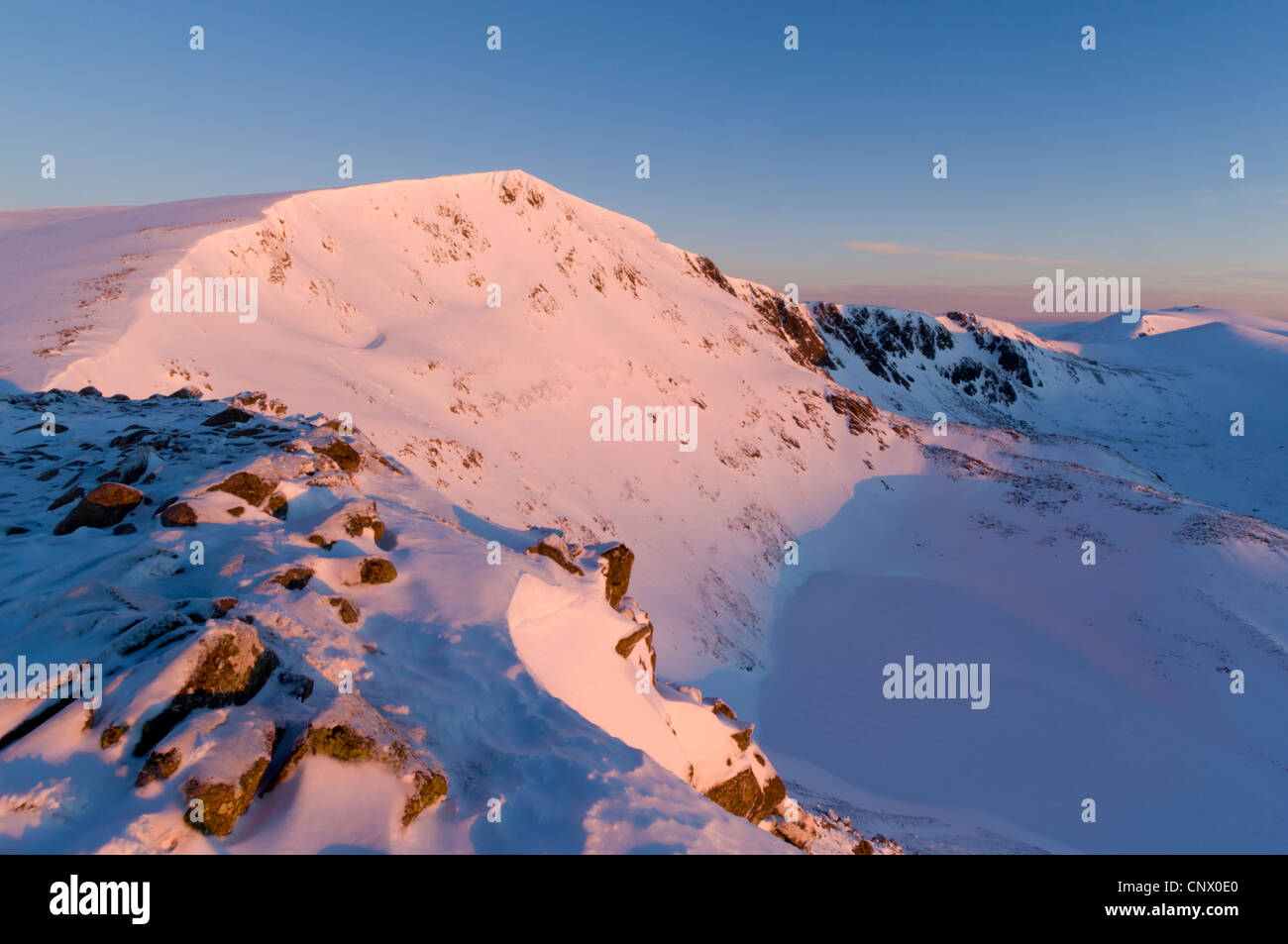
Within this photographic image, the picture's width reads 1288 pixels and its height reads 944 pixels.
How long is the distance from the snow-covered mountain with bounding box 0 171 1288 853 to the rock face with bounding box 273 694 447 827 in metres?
0.03

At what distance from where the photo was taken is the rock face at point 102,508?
9.12 meters

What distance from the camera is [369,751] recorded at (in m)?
5.63

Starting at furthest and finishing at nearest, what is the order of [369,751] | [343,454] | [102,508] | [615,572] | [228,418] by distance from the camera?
[228,418] < [343,454] < [615,572] < [102,508] < [369,751]

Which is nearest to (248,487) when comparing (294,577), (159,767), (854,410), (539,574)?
(294,577)

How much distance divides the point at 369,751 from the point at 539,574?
210 inches

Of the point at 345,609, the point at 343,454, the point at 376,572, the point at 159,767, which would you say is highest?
the point at 343,454

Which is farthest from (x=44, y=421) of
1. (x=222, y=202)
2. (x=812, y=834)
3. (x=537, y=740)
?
(x=222, y=202)

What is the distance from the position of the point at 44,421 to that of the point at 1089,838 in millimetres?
31690

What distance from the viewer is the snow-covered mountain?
18.9ft

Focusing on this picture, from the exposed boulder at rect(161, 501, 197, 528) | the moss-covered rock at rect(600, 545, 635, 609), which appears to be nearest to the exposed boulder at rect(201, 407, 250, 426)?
the exposed boulder at rect(161, 501, 197, 528)

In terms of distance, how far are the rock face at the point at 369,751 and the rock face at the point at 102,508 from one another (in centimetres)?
631

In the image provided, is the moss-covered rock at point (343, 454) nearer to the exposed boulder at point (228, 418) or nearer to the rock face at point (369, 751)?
the exposed boulder at point (228, 418)

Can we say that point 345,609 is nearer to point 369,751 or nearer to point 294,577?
point 294,577

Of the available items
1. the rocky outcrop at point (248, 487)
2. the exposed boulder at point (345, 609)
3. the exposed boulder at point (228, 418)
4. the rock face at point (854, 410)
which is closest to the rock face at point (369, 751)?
the exposed boulder at point (345, 609)
